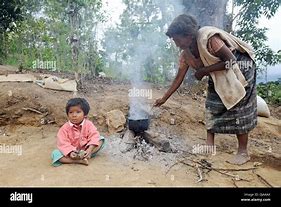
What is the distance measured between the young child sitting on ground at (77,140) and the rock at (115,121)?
0.50 meters

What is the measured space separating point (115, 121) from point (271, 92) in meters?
3.17

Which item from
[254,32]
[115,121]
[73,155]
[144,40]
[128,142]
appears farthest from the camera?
[254,32]

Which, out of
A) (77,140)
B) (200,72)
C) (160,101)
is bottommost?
(77,140)

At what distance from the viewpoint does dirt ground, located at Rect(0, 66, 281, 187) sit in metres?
1.86

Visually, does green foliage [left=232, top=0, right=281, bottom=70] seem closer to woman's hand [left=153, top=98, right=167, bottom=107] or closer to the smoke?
the smoke

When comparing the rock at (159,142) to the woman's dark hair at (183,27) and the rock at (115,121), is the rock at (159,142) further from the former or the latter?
the woman's dark hair at (183,27)

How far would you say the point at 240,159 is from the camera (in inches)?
84.8

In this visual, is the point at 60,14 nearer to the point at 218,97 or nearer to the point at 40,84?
the point at 40,84

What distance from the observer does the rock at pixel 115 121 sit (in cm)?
268

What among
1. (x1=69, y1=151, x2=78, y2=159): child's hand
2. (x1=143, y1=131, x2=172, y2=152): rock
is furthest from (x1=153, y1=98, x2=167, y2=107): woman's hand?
(x1=69, y1=151, x2=78, y2=159): child's hand

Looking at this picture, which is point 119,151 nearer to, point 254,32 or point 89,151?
point 89,151

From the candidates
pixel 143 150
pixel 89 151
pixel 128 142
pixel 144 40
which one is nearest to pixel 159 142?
pixel 143 150

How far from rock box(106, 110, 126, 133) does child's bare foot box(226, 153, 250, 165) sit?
0.97 m
